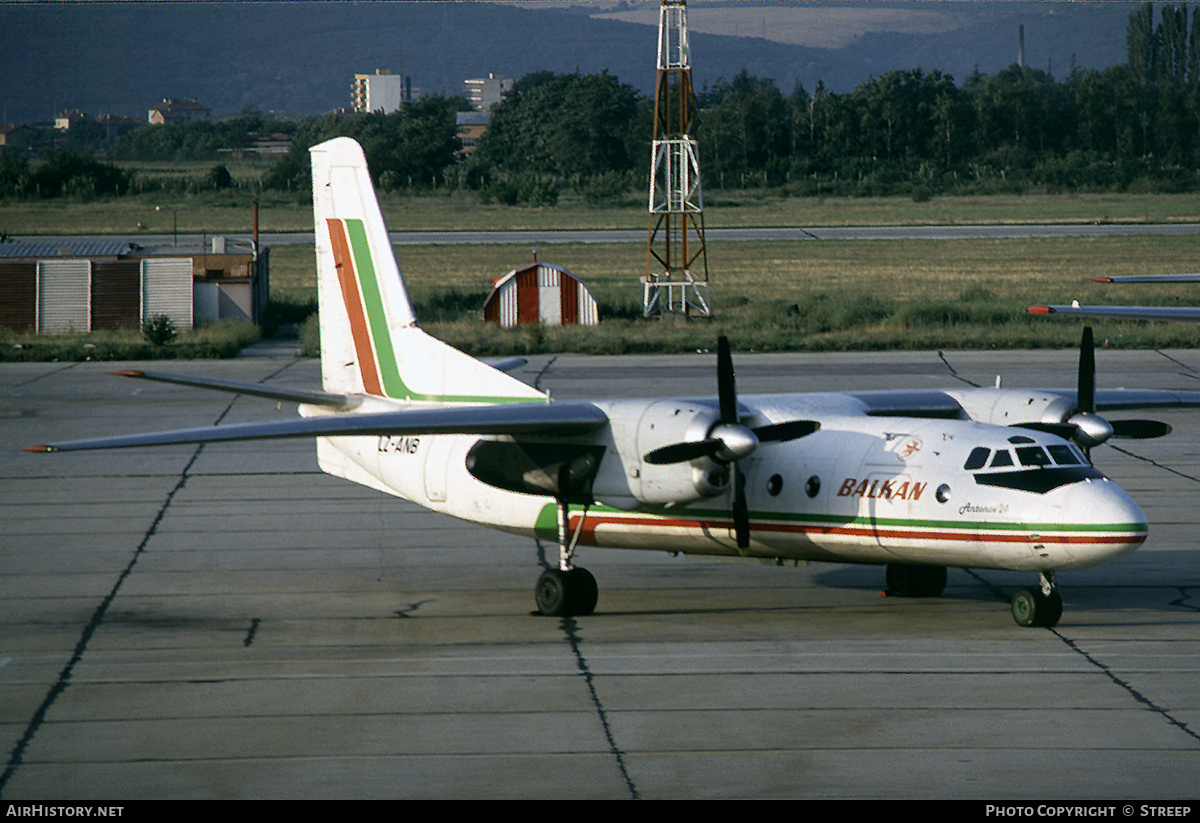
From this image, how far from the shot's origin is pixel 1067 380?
A: 42125mm

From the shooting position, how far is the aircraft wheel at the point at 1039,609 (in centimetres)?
1806

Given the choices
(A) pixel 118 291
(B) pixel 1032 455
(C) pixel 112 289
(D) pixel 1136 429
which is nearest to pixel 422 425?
(B) pixel 1032 455

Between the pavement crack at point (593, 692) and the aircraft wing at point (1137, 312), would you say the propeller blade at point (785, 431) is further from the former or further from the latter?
the aircraft wing at point (1137, 312)

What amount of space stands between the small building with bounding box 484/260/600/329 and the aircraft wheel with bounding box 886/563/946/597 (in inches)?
1496

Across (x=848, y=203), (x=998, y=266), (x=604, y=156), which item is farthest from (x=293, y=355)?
(x=604, y=156)

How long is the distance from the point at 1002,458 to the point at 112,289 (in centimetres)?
4704

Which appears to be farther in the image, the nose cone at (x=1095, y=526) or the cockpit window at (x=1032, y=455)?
the cockpit window at (x=1032, y=455)

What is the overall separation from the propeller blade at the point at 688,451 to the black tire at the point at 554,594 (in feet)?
8.48

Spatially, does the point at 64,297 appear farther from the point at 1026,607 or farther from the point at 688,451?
the point at 1026,607

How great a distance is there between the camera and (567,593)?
19359 millimetres

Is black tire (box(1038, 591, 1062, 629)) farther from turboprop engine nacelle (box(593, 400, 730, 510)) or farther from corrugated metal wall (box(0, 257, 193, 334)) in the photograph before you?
corrugated metal wall (box(0, 257, 193, 334))

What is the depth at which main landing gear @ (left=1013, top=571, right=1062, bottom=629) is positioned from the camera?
18.1 m

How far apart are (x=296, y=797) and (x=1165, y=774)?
797 cm

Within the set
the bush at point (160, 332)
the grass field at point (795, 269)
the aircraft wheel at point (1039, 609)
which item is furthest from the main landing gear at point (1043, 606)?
the bush at point (160, 332)
